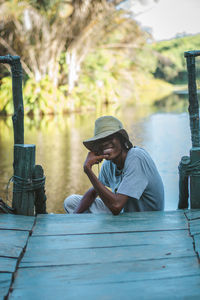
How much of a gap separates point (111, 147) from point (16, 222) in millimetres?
765

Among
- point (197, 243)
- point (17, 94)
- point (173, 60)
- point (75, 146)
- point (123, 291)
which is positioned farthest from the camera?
point (173, 60)

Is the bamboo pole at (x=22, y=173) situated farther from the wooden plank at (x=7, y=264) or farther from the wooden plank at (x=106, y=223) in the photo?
the wooden plank at (x=7, y=264)

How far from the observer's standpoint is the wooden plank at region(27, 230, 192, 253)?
2158 millimetres

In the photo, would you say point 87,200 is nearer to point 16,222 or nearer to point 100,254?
point 16,222

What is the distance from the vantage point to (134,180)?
8.82 ft

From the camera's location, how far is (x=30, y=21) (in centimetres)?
1758

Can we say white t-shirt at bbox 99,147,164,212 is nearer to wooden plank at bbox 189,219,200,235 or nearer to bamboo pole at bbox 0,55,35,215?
wooden plank at bbox 189,219,200,235

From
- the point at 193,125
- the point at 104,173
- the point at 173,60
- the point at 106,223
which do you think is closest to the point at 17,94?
the point at 104,173

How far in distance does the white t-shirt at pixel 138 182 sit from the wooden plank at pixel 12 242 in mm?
685

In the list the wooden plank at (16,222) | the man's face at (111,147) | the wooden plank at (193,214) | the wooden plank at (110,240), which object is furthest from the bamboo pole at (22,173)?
the wooden plank at (193,214)

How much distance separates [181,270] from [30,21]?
17043mm

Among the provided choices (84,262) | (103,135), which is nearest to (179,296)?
(84,262)

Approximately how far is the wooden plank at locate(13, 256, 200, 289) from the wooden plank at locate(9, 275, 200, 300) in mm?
36

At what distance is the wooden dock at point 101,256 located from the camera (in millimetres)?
1645
